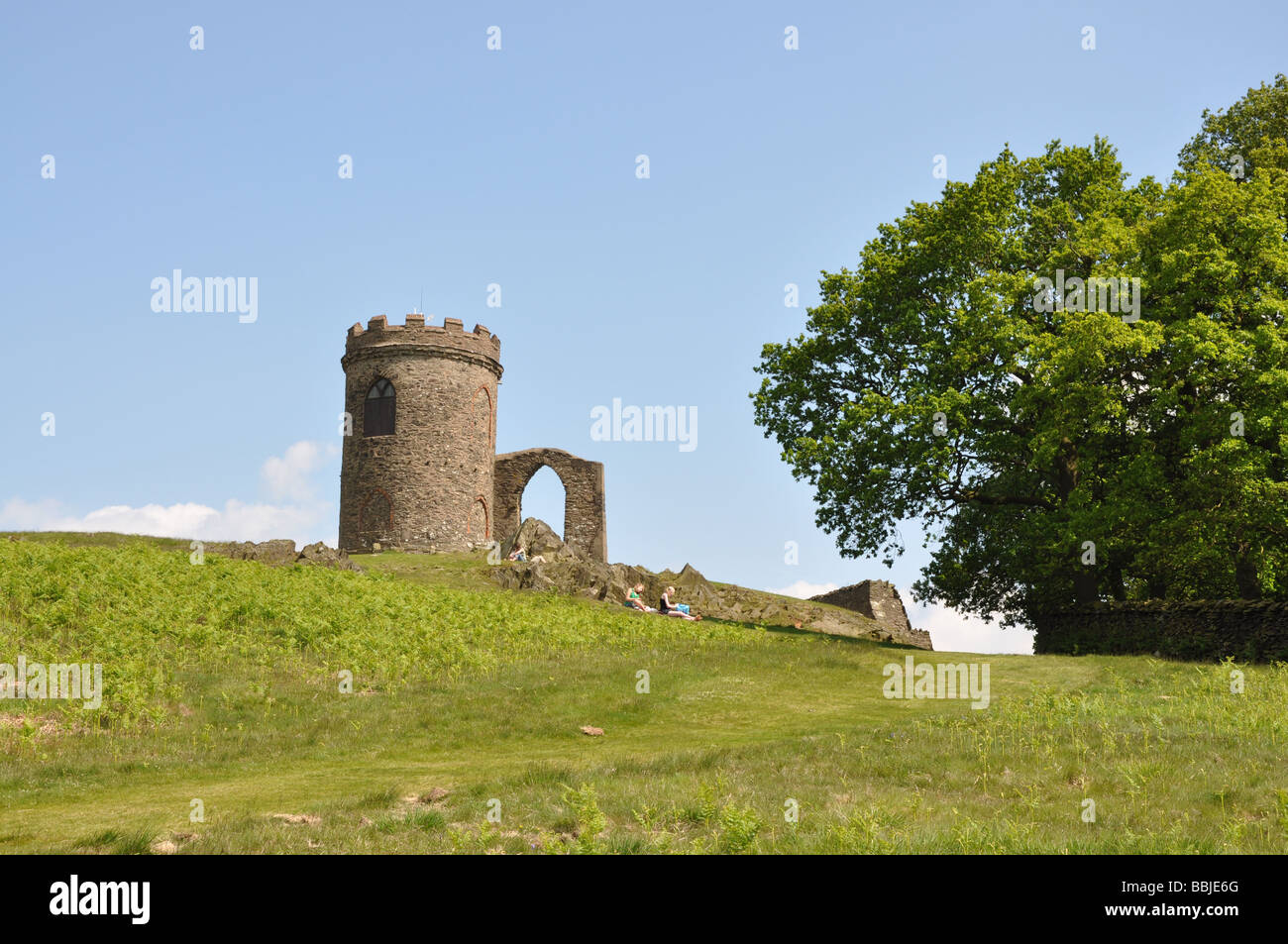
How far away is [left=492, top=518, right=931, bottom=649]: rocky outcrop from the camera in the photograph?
120 ft

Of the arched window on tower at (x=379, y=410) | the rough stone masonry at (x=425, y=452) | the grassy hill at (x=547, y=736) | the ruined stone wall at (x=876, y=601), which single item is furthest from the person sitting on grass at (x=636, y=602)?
the arched window on tower at (x=379, y=410)

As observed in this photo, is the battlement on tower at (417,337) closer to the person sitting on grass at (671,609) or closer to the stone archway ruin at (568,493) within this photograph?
the stone archway ruin at (568,493)

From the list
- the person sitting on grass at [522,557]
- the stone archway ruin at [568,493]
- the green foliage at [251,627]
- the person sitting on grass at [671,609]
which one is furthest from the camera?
the stone archway ruin at [568,493]

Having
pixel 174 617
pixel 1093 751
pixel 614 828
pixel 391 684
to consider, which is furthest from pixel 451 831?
pixel 174 617

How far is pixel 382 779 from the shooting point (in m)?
14.5

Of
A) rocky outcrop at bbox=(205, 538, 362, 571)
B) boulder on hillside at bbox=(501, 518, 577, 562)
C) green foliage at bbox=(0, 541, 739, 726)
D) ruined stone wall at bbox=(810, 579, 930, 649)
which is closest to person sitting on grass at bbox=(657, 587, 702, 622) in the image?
green foliage at bbox=(0, 541, 739, 726)

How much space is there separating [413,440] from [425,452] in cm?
79

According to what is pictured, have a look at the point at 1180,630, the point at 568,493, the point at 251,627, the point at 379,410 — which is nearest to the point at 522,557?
the point at 568,493

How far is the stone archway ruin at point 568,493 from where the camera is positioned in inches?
2101

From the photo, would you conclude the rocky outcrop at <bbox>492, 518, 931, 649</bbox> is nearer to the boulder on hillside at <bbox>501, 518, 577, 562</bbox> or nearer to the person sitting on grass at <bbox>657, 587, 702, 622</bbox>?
the boulder on hillside at <bbox>501, 518, 577, 562</bbox>

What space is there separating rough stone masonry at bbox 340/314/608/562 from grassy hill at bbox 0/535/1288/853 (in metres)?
20.1

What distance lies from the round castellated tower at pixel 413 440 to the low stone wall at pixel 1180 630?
29048mm

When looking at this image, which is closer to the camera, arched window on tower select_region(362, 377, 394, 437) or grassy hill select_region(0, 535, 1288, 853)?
grassy hill select_region(0, 535, 1288, 853)
